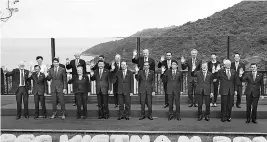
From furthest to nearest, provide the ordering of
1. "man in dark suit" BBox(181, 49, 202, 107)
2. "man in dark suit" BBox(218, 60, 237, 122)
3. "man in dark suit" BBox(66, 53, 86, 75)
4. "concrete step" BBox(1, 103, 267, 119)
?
"man in dark suit" BBox(66, 53, 86, 75), "man in dark suit" BBox(181, 49, 202, 107), "concrete step" BBox(1, 103, 267, 119), "man in dark suit" BBox(218, 60, 237, 122)

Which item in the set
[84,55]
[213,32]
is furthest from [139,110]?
[213,32]

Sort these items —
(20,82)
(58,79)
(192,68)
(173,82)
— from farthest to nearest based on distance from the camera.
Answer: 1. (192,68)
2. (20,82)
3. (58,79)
4. (173,82)

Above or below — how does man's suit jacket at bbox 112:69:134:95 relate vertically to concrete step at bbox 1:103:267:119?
above

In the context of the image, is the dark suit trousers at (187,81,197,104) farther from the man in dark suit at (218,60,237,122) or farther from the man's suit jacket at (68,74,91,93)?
the man's suit jacket at (68,74,91,93)

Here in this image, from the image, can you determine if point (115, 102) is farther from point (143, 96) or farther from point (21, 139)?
point (21, 139)

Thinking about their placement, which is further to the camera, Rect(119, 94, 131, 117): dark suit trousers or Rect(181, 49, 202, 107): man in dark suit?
Rect(181, 49, 202, 107): man in dark suit

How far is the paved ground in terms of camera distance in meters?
8.30

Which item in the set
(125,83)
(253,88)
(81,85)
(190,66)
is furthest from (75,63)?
(253,88)

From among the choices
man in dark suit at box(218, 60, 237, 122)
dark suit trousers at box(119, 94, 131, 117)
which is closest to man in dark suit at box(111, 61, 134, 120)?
dark suit trousers at box(119, 94, 131, 117)

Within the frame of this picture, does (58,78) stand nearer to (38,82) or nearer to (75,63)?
(38,82)

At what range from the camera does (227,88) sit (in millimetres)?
8969

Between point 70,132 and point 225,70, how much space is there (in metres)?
Result: 4.37

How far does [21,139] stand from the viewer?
7047 millimetres

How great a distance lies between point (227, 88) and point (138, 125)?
2.59m
